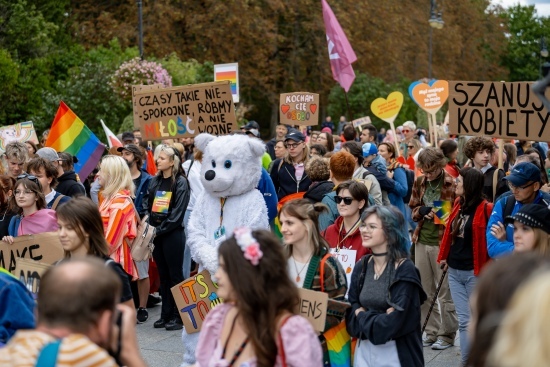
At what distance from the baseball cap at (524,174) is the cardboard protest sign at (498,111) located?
111 cm

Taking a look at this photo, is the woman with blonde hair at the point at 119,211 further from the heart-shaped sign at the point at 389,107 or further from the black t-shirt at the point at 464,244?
the heart-shaped sign at the point at 389,107

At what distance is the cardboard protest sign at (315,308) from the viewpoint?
192 inches

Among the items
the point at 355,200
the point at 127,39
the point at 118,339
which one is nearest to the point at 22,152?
the point at 355,200

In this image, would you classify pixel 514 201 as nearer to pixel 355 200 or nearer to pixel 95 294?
pixel 355 200

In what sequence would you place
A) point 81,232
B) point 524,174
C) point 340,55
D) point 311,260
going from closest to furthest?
point 81,232 → point 311,260 → point 524,174 → point 340,55

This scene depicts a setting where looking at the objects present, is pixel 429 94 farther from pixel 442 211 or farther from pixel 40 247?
pixel 40 247

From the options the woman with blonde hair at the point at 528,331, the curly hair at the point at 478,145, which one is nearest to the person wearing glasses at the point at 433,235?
the curly hair at the point at 478,145

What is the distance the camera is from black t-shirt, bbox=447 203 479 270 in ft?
22.2

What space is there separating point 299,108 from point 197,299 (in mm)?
7757

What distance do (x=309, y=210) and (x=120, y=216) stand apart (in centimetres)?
297

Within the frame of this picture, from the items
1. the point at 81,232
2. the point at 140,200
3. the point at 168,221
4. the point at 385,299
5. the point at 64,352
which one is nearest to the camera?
the point at 64,352

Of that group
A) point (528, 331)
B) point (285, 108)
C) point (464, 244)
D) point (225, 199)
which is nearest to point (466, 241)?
point (464, 244)

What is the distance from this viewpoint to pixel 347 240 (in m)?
6.19

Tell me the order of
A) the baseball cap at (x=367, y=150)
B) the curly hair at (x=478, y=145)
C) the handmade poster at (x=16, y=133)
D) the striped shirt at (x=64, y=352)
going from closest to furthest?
1. the striped shirt at (x=64, y=352)
2. the curly hair at (x=478, y=145)
3. the baseball cap at (x=367, y=150)
4. the handmade poster at (x=16, y=133)
